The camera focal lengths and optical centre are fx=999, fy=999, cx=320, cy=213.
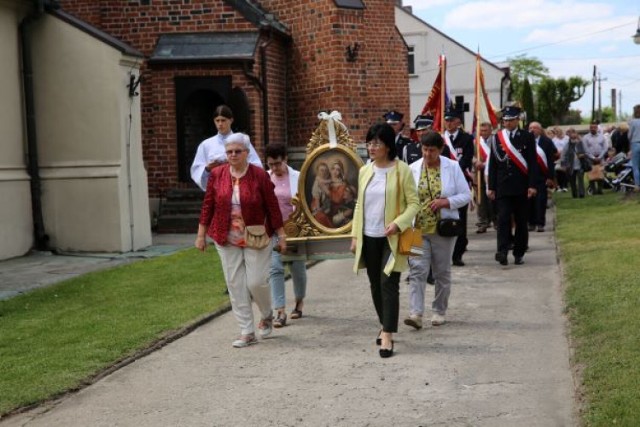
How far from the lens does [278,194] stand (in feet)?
32.0

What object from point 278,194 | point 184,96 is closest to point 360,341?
point 278,194

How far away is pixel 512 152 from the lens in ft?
43.2

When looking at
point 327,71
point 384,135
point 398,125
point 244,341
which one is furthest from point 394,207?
point 327,71

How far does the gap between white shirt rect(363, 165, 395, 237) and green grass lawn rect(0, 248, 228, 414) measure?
86.2 inches

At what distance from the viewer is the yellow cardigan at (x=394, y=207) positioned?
7965mm

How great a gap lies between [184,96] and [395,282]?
44.5ft

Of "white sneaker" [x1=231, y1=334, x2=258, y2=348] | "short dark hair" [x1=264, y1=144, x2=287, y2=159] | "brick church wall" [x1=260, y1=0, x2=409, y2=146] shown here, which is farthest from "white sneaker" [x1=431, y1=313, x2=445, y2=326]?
"brick church wall" [x1=260, y1=0, x2=409, y2=146]

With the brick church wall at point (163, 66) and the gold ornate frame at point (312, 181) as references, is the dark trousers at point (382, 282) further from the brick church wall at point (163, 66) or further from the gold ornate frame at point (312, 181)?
the brick church wall at point (163, 66)

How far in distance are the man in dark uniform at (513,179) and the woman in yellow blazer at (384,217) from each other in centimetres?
516

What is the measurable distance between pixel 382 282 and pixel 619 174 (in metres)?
18.7

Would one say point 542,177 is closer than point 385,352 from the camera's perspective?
No

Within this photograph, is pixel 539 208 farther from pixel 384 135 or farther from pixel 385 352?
pixel 385 352

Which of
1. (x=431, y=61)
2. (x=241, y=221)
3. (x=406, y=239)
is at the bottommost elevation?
(x=406, y=239)

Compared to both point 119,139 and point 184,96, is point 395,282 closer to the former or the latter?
point 119,139
